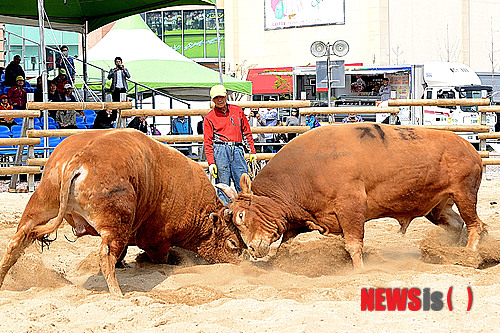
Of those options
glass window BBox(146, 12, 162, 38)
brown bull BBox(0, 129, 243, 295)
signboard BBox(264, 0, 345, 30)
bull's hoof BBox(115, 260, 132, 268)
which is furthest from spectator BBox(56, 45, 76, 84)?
glass window BBox(146, 12, 162, 38)

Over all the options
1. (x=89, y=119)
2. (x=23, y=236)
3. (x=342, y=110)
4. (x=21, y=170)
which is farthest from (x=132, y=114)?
(x=23, y=236)

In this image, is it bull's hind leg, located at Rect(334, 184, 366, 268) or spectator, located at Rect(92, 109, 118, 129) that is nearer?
bull's hind leg, located at Rect(334, 184, 366, 268)

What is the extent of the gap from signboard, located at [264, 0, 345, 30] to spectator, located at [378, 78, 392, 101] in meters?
17.6

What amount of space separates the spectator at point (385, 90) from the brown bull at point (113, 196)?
1763cm

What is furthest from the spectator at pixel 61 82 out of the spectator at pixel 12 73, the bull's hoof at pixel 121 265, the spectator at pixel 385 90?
the spectator at pixel 385 90

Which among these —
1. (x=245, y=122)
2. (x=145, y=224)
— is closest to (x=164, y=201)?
(x=145, y=224)

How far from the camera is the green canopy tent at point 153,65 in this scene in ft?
57.3

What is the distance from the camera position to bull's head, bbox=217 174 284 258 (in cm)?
568

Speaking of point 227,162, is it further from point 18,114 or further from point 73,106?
point 18,114

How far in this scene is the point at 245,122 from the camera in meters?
7.11

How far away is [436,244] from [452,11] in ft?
112

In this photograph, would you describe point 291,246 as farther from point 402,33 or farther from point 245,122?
point 402,33

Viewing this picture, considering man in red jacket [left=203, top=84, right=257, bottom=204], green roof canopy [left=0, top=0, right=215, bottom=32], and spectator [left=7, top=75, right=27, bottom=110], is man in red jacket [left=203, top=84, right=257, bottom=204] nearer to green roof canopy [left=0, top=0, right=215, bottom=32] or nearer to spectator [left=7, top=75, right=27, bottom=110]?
green roof canopy [left=0, top=0, right=215, bottom=32]

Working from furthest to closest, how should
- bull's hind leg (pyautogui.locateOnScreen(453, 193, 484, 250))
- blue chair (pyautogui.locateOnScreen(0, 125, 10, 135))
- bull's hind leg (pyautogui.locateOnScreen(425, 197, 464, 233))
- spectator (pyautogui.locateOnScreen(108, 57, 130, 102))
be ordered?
spectator (pyautogui.locateOnScreen(108, 57, 130, 102))
blue chair (pyautogui.locateOnScreen(0, 125, 10, 135))
bull's hind leg (pyautogui.locateOnScreen(425, 197, 464, 233))
bull's hind leg (pyautogui.locateOnScreen(453, 193, 484, 250))
